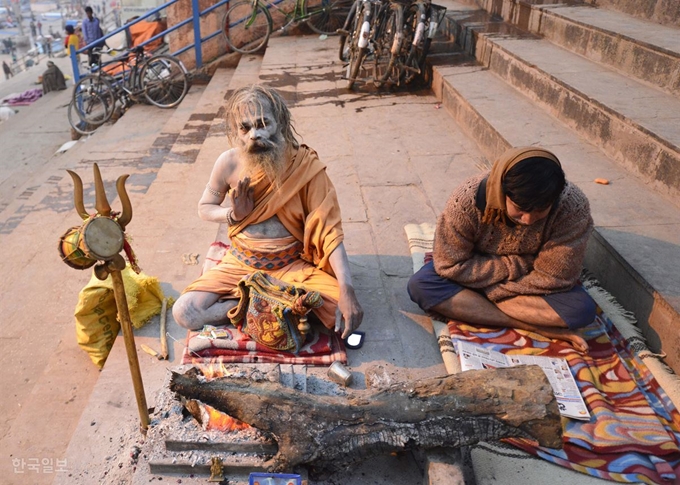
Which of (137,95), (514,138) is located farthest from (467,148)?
(137,95)

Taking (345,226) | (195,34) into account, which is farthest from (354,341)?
(195,34)

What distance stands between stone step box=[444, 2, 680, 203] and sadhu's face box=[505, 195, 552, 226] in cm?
144

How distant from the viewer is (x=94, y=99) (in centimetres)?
898

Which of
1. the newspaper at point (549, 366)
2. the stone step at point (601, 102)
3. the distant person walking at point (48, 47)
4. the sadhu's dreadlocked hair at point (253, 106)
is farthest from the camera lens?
the distant person walking at point (48, 47)

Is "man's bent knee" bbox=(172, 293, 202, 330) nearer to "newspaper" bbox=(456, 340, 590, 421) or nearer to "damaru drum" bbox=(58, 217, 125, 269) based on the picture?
"damaru drum" bbox=(58, 217, 125, 269)

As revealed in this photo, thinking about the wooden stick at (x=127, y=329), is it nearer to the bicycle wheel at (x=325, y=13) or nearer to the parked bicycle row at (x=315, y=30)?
the parked bicycle row at (x=315, y=30)

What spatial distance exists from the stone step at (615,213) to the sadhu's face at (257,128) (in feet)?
6.38

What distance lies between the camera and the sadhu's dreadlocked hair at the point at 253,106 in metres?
2.67

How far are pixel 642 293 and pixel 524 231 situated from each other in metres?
0.68

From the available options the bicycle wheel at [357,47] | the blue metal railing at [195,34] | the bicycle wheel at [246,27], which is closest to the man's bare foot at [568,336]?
the bicycle wheel at [357,47]

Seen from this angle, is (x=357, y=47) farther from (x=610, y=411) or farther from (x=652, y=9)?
(x=610, y=411)

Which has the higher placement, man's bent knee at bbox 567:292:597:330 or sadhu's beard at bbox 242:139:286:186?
sadhu's beard at bbox 242:139:286:186

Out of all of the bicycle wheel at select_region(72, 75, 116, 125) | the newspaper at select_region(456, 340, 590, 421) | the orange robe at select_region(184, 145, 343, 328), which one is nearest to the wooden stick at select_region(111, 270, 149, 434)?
the orange robe at select_region(184, 145, 343, 328)

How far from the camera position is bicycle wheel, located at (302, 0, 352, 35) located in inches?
368
